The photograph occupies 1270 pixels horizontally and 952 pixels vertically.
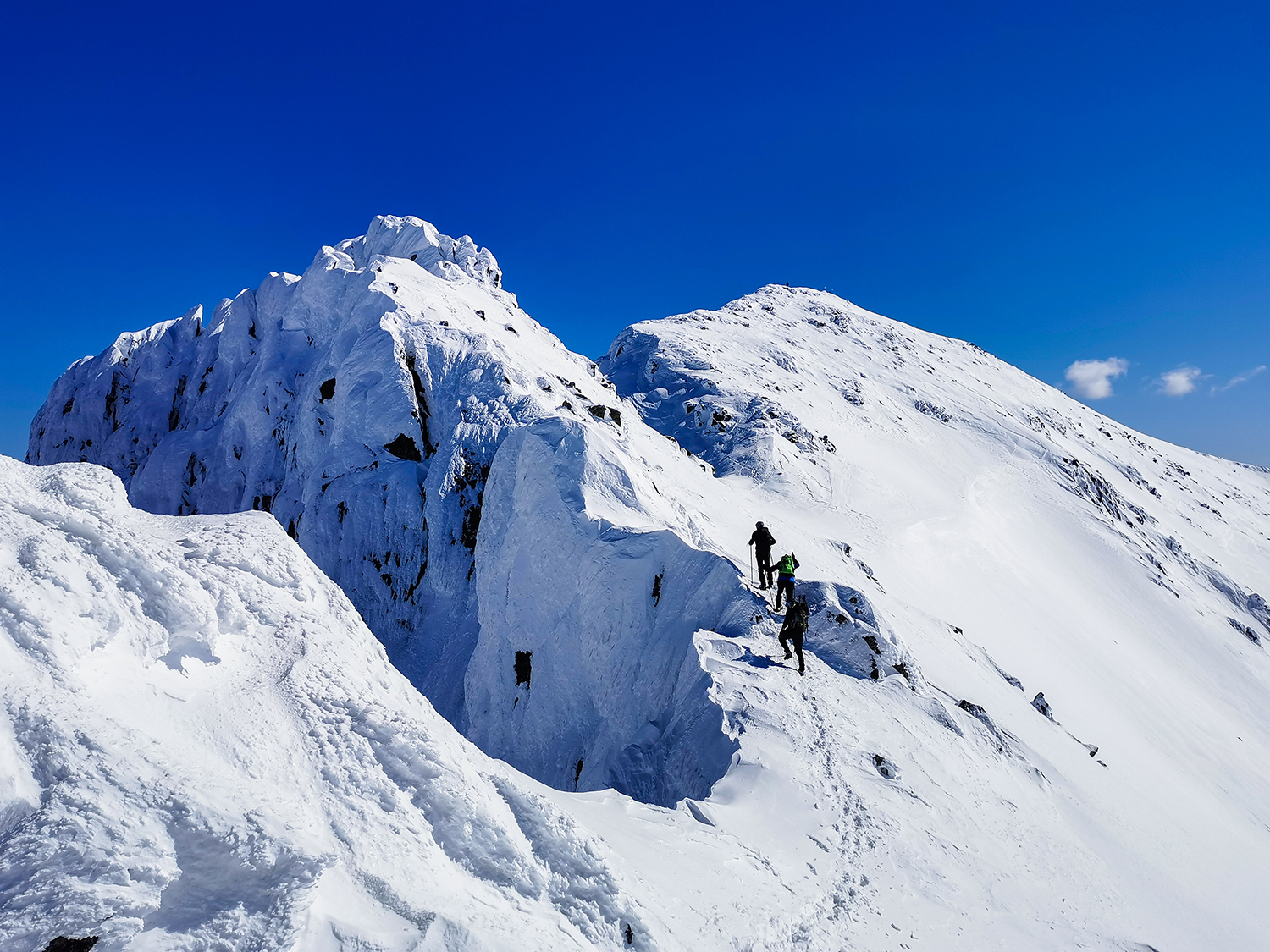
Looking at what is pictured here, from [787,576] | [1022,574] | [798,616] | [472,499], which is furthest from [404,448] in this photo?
[1022,574]

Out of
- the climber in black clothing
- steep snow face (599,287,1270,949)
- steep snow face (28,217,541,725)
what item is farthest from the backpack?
steep snow face (28,217,541,725)

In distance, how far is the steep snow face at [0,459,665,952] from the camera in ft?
15.1

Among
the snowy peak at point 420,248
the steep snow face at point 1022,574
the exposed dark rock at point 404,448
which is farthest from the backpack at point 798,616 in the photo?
the snowy peak at point 420,248

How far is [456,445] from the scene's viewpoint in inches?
914

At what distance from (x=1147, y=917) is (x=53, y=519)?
1661 centimetres

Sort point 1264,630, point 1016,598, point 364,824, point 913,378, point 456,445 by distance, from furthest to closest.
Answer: point 913,378 → point 1264,630 → point 1016,598 → point 456,445 → point 364,824

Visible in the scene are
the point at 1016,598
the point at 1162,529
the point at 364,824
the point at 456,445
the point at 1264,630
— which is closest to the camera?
the point at 364,824

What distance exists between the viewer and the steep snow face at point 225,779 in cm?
461

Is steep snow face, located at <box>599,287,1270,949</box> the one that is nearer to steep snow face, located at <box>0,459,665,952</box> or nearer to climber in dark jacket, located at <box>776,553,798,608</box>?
climber in dark jacket, located at <box>776,553,798,608</box>

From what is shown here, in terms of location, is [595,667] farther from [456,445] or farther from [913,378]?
[913,378]

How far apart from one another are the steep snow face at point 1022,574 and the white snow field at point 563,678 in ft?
0.63

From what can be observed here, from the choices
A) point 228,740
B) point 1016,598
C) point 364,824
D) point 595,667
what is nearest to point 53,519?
point 228,740

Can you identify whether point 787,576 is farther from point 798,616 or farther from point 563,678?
point 563,678

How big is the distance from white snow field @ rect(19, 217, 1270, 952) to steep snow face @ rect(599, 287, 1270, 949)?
19 centimetres
